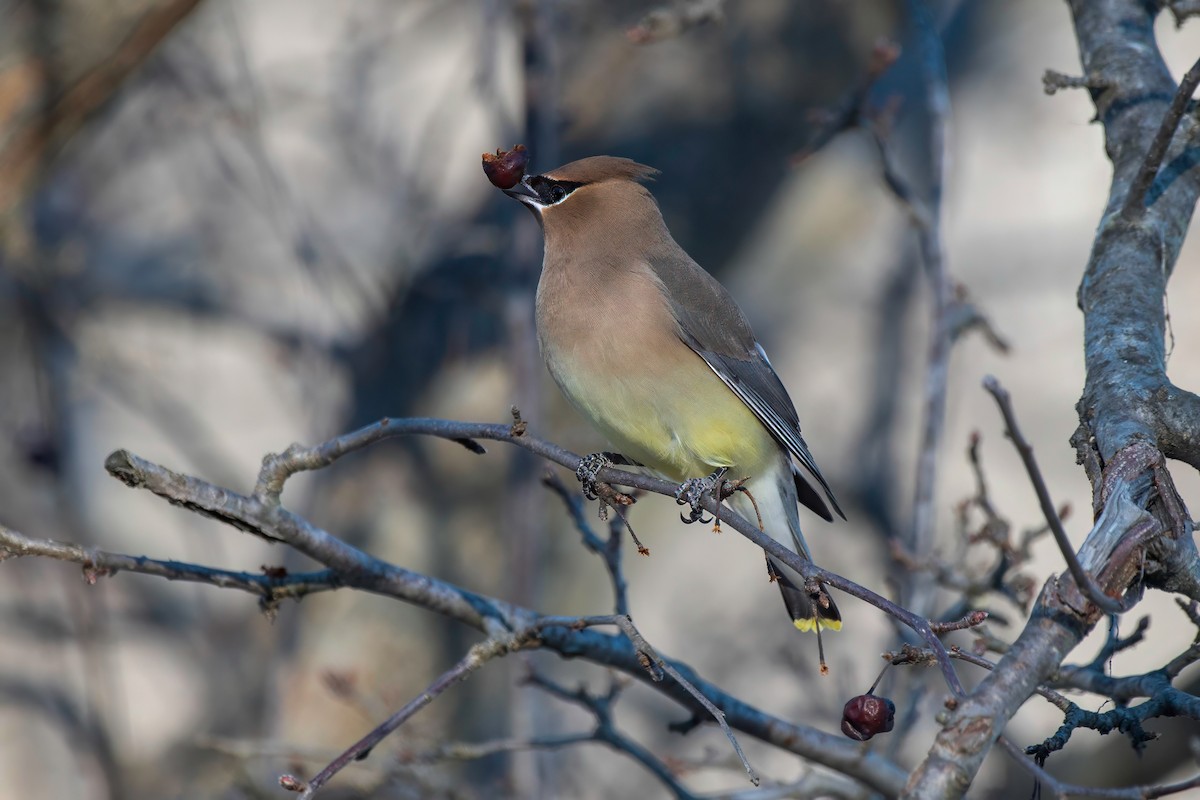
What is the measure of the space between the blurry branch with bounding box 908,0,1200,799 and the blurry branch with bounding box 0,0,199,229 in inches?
129

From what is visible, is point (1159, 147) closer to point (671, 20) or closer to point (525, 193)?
→ point (671, 20)

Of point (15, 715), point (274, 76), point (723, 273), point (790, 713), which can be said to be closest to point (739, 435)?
point (790, 713)

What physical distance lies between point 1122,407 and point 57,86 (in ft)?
13.4

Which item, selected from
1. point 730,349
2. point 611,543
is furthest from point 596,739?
point 730,349

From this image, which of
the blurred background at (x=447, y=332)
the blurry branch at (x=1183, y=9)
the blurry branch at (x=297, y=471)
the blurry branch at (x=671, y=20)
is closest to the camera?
the blurry branch at (x=297, y=471)

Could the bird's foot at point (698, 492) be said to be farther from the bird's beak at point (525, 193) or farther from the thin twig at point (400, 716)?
the bird's beak at point (525, 193)

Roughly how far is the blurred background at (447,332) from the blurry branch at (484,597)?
2107mm

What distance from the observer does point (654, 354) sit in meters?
3.34

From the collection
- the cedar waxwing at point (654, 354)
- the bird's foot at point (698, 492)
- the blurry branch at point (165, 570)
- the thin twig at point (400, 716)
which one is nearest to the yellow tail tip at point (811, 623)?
the cedar waxwing at point (654, 354)

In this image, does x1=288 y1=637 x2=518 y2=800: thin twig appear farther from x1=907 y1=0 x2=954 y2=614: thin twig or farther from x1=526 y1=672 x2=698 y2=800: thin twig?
x1=907 y1=0 x2=954 y2=614: thin twig

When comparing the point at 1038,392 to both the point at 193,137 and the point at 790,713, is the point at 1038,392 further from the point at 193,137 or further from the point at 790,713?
the point at 193,137

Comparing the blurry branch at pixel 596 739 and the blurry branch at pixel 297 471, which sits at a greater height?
the blurry branch at pixel 297 471

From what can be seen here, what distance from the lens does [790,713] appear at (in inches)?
206

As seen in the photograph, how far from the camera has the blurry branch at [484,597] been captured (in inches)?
83.8
